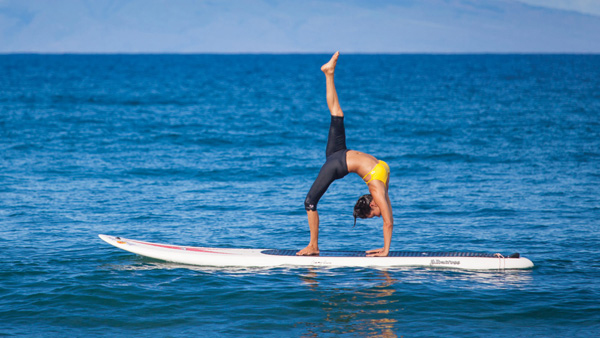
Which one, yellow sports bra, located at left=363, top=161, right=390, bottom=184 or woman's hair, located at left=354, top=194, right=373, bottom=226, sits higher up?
yellow sports bra, located at left=363, top=161, right=390, bottom=184

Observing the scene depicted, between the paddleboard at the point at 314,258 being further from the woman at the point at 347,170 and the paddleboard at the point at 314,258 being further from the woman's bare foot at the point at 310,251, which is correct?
the woman at the point at 347,170

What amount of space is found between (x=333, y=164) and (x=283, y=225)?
4.20 meters

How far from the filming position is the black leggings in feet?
35.4

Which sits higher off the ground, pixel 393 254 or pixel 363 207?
pixel 363 207

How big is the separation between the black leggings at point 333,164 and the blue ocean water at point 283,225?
136 cm

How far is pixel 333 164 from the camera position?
10.8m

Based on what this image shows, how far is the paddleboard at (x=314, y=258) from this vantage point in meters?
11.1

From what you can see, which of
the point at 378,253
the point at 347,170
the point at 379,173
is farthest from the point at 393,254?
the point at 347,170

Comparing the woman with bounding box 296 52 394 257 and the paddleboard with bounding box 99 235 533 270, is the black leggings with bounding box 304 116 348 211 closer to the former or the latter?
the woman with bounding box 296 52 394 257

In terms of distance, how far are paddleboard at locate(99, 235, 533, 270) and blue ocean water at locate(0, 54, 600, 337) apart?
20 centimetres

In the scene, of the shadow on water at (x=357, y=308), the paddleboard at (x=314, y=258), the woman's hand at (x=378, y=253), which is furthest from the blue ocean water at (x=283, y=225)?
the woman's hand at (x=378, y=253)

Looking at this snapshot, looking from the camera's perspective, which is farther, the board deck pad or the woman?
the board deck pad

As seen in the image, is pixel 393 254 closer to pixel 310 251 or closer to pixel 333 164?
pixel 310 251

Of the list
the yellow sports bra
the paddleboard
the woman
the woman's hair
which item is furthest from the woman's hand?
the yellow sports bra
